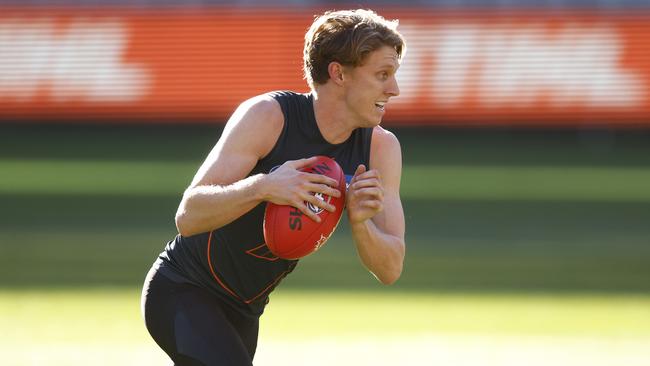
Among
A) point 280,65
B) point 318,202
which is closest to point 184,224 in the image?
point 318,202

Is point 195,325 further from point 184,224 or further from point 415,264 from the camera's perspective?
point 415,264

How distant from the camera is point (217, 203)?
15.8ft

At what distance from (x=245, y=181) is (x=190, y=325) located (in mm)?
742

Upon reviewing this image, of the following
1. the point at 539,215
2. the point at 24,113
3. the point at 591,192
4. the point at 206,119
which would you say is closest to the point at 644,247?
the point at 539,215

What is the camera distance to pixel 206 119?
20.2m

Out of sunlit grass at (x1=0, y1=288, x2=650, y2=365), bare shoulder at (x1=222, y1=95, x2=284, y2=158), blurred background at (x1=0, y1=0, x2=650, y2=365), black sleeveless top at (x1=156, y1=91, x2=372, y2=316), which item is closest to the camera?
bare shoulder at (x1=222, y1=95, x2=284, y2=158)

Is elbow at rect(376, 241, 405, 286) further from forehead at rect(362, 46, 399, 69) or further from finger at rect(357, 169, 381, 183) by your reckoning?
forehead at rect(362, 46, 399, 69)

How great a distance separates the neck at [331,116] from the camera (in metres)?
5.16

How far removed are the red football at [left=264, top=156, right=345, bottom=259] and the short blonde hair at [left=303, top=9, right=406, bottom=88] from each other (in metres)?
0.43

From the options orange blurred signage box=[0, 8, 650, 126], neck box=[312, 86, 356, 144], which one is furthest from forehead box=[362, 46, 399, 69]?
orange blurred signage box=[0, 8, 650, 126]

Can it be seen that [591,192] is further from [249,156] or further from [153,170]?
[249,156]

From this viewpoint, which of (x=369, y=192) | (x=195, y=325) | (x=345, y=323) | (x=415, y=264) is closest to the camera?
(x=369, y=192)

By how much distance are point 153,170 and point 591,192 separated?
5992 mm

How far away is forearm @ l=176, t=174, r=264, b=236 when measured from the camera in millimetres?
4781
